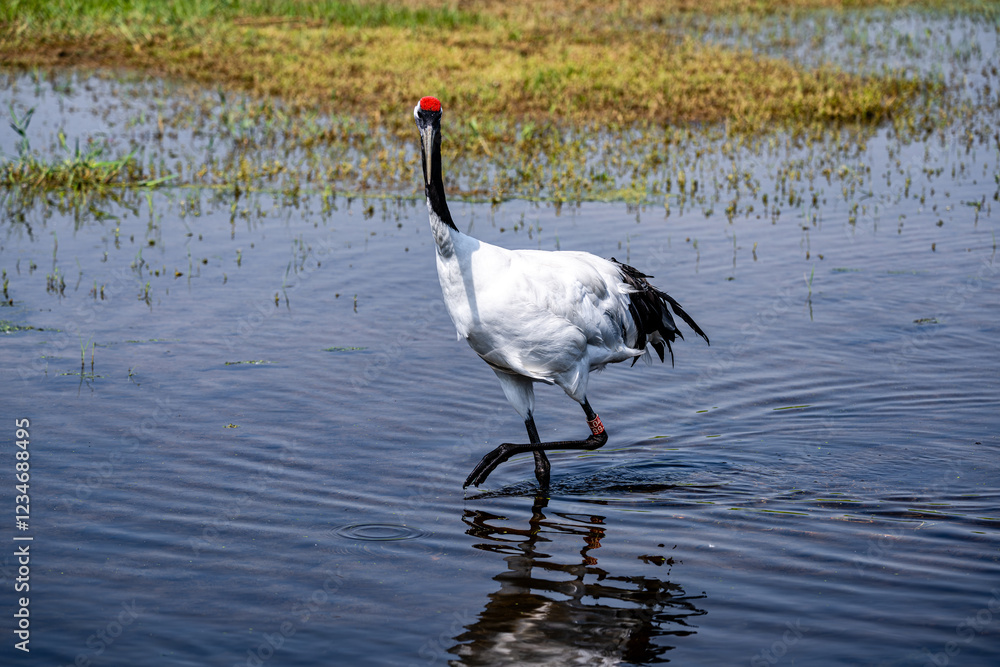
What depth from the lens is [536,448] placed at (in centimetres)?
559

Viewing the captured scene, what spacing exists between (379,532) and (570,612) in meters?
1.06

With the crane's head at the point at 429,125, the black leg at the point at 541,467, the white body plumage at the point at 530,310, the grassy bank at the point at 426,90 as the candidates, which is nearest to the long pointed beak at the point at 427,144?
the crane's head at the point at 429,125

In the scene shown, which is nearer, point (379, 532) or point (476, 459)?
point (379, 532)

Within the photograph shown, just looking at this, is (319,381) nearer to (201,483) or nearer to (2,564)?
(201,483)

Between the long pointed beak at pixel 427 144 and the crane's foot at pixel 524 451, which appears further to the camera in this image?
the crane's foot at pixel 524 451

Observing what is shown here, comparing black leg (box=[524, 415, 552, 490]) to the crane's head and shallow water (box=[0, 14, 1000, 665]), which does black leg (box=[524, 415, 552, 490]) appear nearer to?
shallow water (box=[0, 14, 1000, 665])

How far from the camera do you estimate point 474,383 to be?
700 cm

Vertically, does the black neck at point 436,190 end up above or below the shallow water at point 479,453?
above

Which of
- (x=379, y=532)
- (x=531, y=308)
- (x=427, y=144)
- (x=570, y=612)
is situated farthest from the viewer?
(x=531, y=308)

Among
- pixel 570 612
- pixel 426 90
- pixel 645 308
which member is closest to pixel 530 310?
pixel 645 308

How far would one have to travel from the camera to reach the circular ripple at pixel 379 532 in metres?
4.89

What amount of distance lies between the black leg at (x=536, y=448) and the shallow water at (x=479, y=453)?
112 millimetres

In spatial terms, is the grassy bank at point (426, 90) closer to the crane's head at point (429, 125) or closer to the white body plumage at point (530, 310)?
the white body plumage at point (530, 310)

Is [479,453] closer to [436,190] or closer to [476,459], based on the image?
[476,459]
